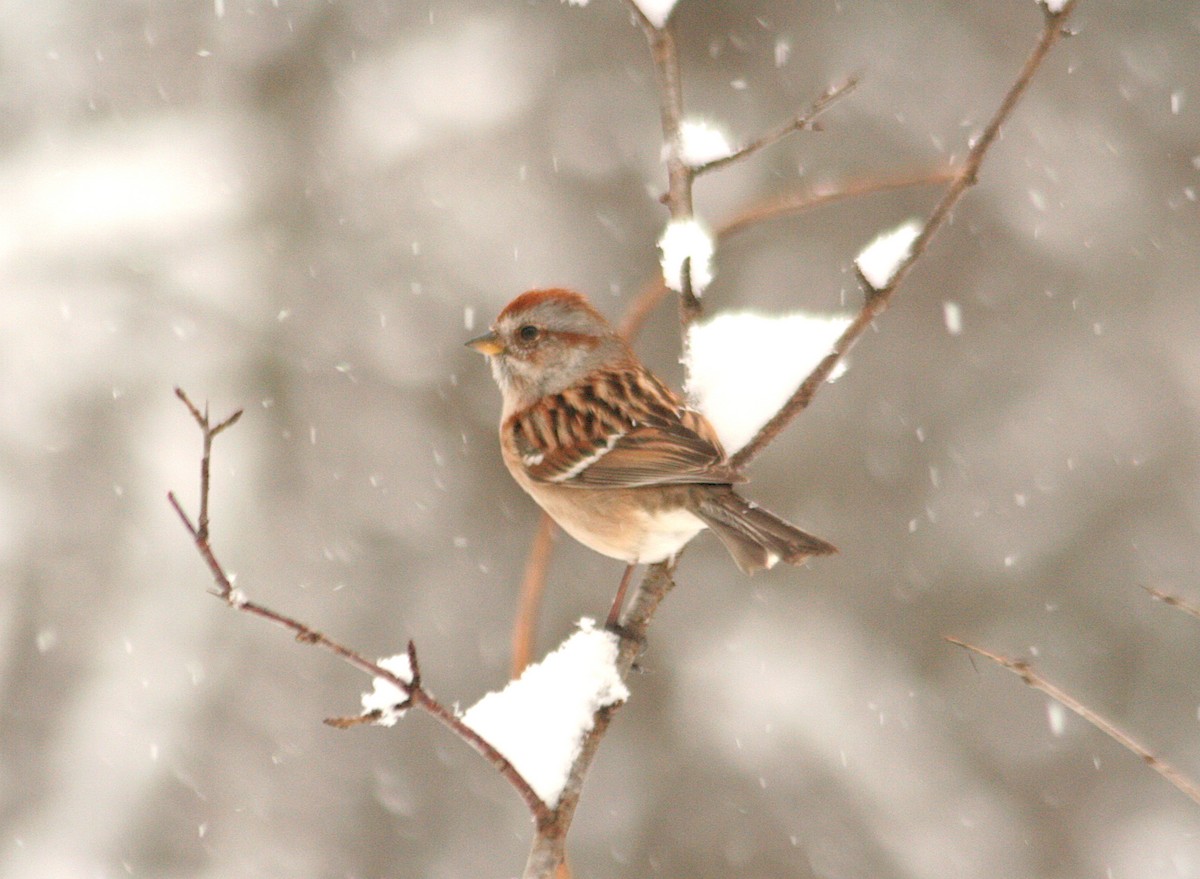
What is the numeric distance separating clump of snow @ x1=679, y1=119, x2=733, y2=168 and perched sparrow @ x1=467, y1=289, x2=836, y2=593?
0.65m

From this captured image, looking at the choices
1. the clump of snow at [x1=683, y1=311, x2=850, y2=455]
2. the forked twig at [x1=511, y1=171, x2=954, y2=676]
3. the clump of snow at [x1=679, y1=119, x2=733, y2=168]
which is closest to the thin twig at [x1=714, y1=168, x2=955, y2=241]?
the forked twig at [x1=511, y1=171, x2=954, y2=676]

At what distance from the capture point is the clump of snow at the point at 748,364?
340 centimetres

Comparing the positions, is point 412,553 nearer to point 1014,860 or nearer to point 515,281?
point 515,281

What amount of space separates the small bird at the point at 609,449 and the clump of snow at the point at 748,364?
3.5 inches

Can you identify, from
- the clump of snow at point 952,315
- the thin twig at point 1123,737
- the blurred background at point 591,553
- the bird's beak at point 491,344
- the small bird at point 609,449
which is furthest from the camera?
the clump of snow at point 952,315

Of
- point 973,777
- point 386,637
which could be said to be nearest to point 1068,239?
point 973,777

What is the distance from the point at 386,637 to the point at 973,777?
4.31m

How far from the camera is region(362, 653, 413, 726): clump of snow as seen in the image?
2.14 m

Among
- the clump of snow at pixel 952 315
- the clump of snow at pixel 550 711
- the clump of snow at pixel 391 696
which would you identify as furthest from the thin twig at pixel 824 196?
the clump of snow at pixel 952 315

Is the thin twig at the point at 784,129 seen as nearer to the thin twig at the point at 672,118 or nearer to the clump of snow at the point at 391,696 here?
the thin twig at the point at 672,118

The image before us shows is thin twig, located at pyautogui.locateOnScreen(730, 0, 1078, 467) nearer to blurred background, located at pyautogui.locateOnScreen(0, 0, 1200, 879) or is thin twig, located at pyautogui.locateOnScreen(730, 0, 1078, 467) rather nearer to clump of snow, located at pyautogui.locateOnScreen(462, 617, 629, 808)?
clump of snow, located at pyautogui.locateOnScreen(462, 617, 629, 808)

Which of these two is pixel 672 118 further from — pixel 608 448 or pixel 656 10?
pixel 608 448

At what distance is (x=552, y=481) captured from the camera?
4.16 meters

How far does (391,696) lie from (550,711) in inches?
19.6
